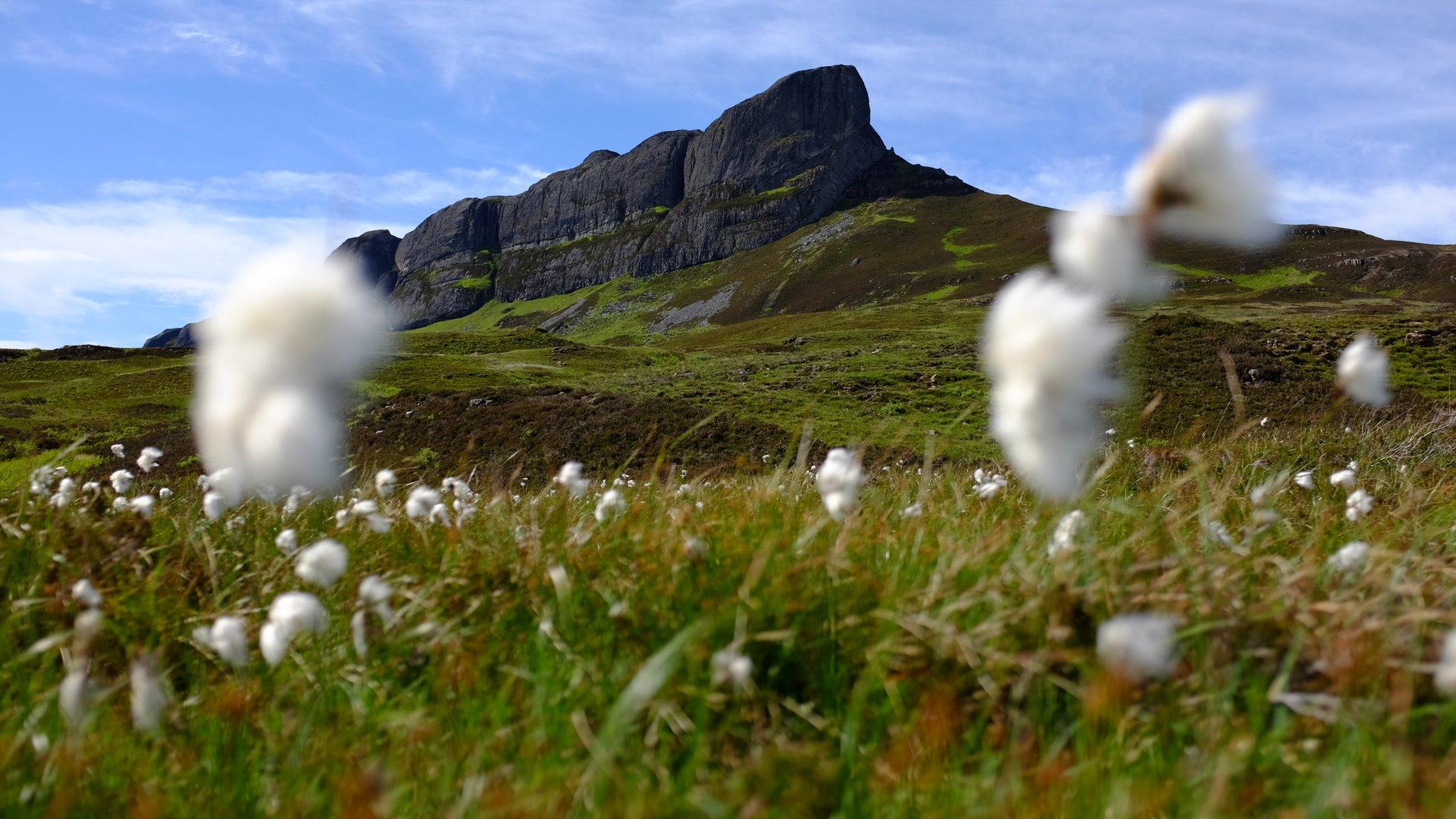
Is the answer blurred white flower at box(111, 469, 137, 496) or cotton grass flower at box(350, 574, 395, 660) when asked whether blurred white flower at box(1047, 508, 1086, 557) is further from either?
blurred white flower at box(111, 469, 137, 496)

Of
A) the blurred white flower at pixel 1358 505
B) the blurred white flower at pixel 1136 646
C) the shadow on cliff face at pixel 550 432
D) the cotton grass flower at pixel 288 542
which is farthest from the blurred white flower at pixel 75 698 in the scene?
the shadow on cliff face at pixel 550 432

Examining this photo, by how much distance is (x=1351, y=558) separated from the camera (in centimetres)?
299

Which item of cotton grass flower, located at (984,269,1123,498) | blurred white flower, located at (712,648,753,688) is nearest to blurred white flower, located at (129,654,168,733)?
blurred white flower, located at (712,648,753,688)

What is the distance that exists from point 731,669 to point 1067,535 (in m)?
1.55

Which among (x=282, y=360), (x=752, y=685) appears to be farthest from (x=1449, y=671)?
(x=282, y=360)

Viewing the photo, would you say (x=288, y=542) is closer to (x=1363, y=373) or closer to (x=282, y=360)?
(x=282, y=360)

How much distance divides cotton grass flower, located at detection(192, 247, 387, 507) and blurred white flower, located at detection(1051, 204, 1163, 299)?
1.79 meters

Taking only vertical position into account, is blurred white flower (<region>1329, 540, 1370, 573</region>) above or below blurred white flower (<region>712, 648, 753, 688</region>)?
below

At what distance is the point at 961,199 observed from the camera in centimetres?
16000

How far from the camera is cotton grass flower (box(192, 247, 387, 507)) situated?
86.0 inches

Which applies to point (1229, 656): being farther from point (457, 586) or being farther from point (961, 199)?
point (961, 199)

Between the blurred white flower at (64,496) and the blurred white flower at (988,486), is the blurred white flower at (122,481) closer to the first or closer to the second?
the blurred white flower at (64,496)

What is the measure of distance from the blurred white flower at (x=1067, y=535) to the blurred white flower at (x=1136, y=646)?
0.81 meters

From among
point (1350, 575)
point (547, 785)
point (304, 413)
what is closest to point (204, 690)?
point (304, 413)
